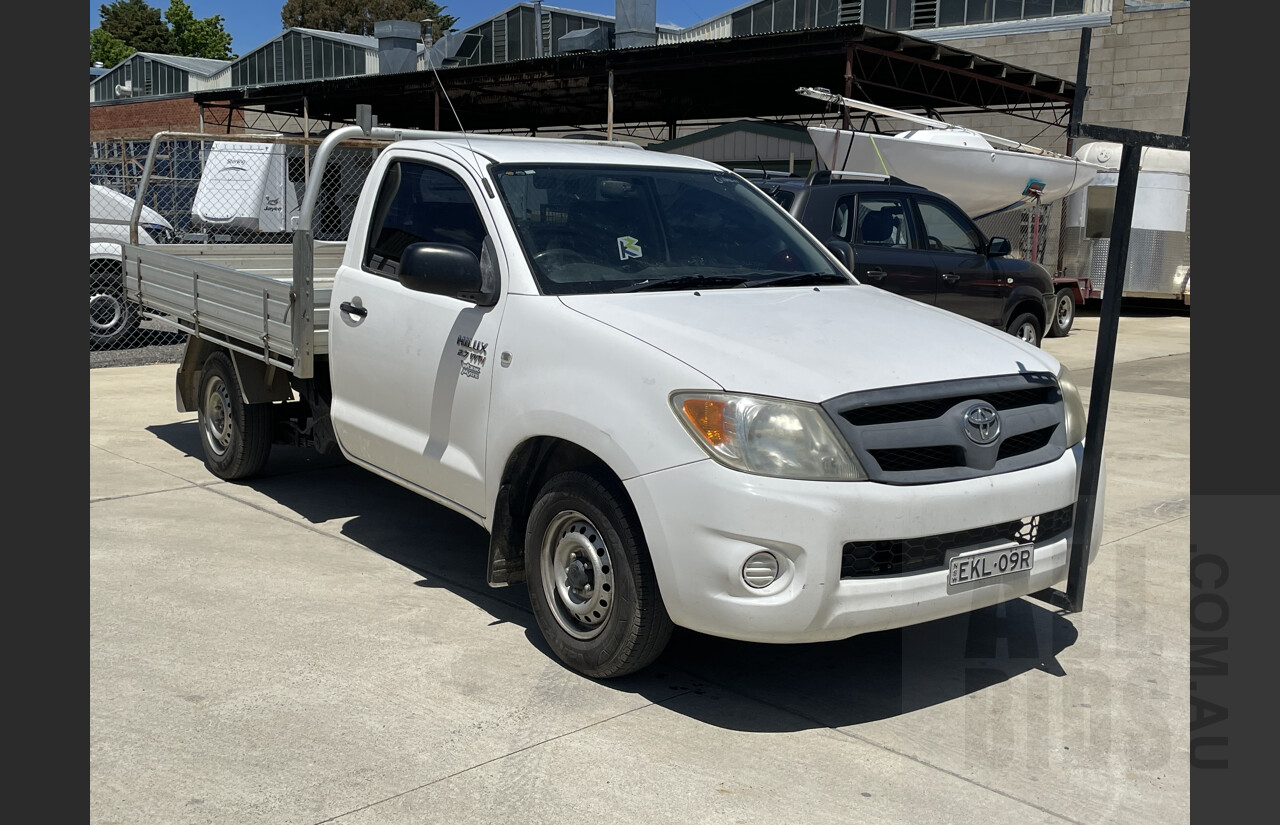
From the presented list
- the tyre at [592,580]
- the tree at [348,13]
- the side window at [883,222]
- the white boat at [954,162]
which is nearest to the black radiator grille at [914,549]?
the tyre at [592,580]

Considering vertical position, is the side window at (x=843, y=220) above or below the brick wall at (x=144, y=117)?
below

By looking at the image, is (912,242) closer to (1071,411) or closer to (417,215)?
(417,215)

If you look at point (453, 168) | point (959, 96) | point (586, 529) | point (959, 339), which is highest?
point (959, 96)

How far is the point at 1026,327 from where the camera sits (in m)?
13.7

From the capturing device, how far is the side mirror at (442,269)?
4.80m

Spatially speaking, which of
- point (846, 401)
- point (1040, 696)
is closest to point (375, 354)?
point (846, 401)

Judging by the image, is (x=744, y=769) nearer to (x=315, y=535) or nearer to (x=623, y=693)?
(x=623, y=693)

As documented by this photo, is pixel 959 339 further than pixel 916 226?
No

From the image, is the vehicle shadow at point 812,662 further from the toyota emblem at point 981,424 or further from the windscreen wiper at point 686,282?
the windscreen wiper at point 686,282

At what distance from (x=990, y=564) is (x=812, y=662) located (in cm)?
96

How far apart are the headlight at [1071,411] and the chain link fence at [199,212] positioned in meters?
4.79

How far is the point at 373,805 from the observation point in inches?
140

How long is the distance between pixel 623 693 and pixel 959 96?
24949 mm

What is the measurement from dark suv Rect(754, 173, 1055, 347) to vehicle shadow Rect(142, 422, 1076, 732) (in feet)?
19.4
